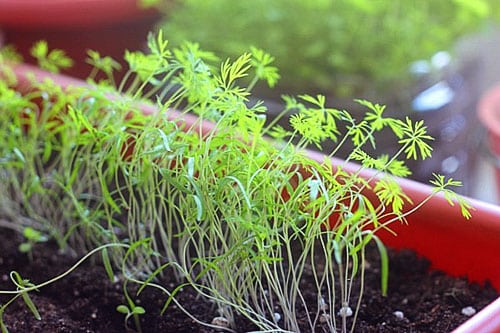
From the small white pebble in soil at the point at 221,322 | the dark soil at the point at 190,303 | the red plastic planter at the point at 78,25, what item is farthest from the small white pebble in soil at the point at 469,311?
the red plastic planter at the point at 78,25

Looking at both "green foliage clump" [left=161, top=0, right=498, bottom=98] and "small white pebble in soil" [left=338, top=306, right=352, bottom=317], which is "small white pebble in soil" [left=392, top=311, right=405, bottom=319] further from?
"green foliage clump" [left=161, top=0, right=498, bottom=98]

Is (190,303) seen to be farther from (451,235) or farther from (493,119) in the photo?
(493,119)

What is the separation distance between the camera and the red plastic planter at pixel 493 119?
3.68 ft

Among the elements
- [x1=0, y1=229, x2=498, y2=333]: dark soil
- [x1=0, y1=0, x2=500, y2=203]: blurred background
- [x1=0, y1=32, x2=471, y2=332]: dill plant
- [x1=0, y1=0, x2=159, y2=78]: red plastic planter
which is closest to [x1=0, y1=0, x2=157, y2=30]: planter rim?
[x1=0, y1=0, x2=159, y2=78]: red plastic planter

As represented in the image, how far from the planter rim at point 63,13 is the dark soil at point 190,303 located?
0.67 m

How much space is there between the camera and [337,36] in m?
1.25

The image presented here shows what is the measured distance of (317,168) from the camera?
0.71 metres

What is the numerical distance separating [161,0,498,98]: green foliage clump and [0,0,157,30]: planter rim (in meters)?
0.21

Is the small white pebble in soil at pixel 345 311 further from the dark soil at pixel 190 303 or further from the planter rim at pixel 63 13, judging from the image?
the planter rim at pixel 63 13

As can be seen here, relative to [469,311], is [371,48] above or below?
above

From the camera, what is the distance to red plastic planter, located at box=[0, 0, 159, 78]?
4.71ft

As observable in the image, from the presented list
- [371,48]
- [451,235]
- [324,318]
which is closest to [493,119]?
[371,48]

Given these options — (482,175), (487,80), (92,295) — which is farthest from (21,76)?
(487,80)

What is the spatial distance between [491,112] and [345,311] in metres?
0.57
